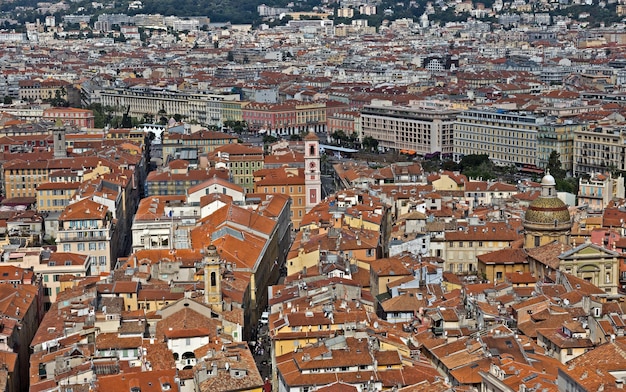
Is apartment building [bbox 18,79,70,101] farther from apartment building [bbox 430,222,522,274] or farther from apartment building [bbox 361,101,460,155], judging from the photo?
apartment building [bbox 430,222,522,274]

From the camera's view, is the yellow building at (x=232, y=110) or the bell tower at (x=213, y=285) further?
the yellow building at (x=232, y=110)

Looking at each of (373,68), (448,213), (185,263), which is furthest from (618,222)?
A: (373,68)

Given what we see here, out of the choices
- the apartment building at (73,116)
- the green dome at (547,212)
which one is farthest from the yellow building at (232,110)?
the green dome at (547,212)

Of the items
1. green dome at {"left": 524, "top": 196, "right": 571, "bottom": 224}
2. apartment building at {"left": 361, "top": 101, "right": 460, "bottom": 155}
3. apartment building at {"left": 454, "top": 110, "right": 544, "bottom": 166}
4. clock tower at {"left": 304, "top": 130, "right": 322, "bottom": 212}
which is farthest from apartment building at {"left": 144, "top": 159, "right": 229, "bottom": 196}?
apartment building at {"left": 361, "top": 101, "right": 460, "bottom": 155}

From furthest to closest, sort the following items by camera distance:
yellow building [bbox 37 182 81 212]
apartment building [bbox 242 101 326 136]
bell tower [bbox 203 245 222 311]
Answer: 1. apartment building [bbox 242 101 326 136]
2. yellow building [bbox 37 182 81 212]
3. bell tower [bbox 203 245 222 311]

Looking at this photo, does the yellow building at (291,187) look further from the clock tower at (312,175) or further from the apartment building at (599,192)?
the apartment building at (599,192)

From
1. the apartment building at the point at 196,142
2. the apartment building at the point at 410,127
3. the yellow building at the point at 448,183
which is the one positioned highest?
the yellow building at the point at 448,183
